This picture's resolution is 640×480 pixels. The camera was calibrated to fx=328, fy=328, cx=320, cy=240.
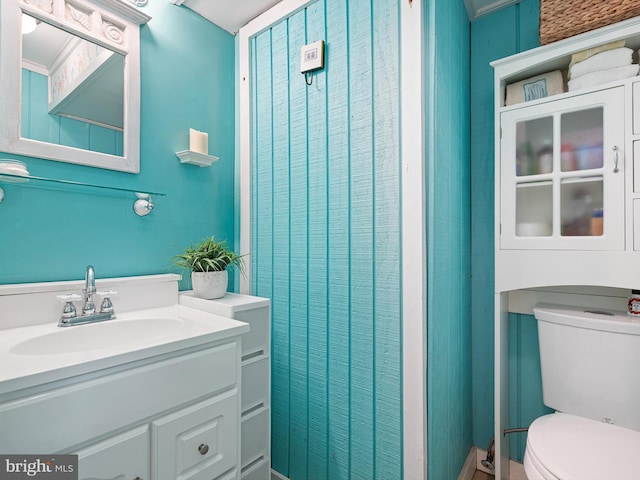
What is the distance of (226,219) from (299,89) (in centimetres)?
74

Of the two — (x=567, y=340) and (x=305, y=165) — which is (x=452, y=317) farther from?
(x=305, y=165)

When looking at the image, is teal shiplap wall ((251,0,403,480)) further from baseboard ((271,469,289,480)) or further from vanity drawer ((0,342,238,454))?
vanity drawer ((0,342,238,454))

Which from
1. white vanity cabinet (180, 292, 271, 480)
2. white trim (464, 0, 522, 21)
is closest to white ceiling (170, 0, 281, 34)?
white trim (464, 0, 522, 21)

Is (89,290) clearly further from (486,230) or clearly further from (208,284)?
(486,230)

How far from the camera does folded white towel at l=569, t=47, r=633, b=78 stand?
117cm

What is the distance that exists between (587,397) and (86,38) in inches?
91.0

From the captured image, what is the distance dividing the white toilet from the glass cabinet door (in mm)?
300

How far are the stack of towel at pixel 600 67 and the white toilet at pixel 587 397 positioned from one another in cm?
88

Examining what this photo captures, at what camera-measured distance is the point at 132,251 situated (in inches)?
52.9

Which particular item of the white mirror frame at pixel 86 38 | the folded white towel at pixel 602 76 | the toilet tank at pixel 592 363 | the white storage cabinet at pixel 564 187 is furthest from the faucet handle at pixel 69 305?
the folded white towel at pixel 602 76

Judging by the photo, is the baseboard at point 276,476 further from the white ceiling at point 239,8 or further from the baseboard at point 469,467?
the white ceiling at point 239,8

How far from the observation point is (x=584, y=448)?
1.01 meters

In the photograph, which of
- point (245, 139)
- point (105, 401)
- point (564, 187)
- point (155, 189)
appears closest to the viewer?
point (105, 401)

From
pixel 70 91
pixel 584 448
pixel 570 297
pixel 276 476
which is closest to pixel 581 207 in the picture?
pixel 570 297
